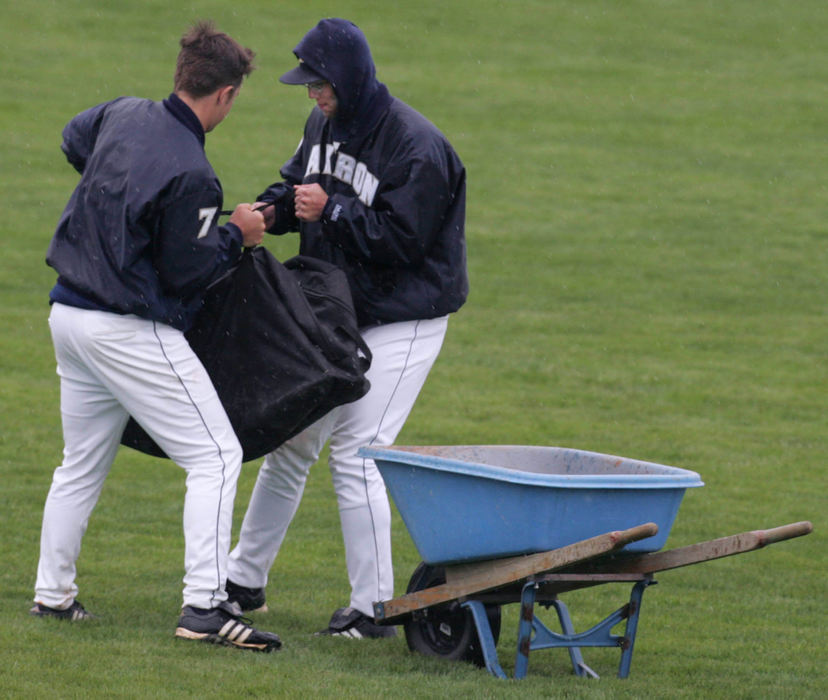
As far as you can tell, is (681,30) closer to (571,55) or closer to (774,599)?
(571,55)

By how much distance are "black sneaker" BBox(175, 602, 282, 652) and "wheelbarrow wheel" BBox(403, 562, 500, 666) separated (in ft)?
1.64

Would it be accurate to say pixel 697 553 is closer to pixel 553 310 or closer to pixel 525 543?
pixel 525 543

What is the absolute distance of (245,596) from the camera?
5.82 meters

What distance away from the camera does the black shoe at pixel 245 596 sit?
5816 millimetres

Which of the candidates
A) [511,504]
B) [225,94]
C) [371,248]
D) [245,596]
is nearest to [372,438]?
[371,248]

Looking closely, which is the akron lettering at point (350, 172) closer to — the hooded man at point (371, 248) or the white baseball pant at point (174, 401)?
the hooded man at point (371, 248)

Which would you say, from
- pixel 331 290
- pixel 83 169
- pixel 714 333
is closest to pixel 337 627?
pixel 331 290

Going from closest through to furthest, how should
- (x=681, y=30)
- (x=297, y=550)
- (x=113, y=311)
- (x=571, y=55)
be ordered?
1. (x=113, y=311)
2. (x=297, y=550)
3. (x=571, y=55)
4. (x=681, y=30)

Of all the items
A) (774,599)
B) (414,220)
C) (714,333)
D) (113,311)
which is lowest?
(714,333)

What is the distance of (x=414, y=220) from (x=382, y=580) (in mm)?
1392

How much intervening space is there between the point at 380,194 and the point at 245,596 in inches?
68.7

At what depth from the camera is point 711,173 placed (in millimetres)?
21203

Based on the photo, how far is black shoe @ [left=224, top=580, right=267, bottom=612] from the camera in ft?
19.1

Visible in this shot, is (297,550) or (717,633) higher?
(717,633)
